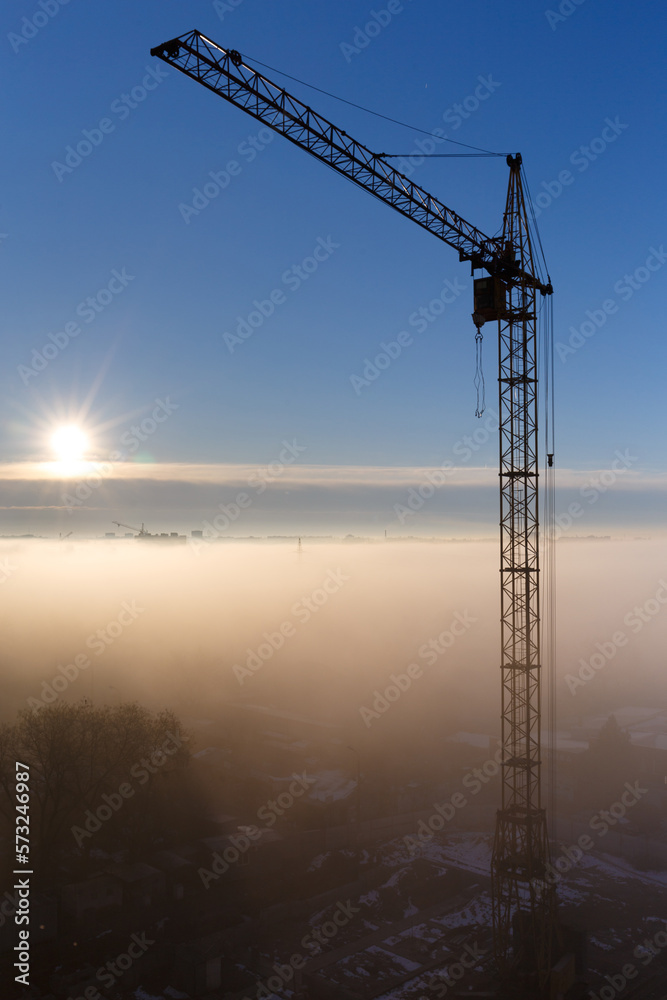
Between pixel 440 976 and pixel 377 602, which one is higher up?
pixel 377 602

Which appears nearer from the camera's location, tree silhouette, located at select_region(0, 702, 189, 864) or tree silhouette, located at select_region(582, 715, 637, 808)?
tree silhouette, located at select_region(0, 702, 189, 864)

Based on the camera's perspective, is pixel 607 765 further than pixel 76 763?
Yes

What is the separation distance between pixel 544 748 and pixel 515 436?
2768cm

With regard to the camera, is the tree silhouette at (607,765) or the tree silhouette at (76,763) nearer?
the tree silhouette at (76,763)

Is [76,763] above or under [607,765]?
above

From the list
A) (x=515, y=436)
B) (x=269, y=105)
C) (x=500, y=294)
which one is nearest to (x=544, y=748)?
(x=515, y=436)

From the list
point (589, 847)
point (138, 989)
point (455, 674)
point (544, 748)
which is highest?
point (455, 674)

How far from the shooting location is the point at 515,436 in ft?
73.1

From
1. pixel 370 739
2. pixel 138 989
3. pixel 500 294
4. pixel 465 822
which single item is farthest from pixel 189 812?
pixel 500 294

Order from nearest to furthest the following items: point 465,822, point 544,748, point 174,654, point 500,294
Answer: point 500,294, point 465,822, point 544,748, point 174,654

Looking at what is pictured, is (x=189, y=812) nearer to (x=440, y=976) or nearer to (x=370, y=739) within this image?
(x=440, y=976)

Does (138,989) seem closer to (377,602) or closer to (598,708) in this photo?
(598,708)

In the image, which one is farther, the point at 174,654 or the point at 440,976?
the point at 174,654

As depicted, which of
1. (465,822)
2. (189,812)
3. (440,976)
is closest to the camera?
(440,976)
